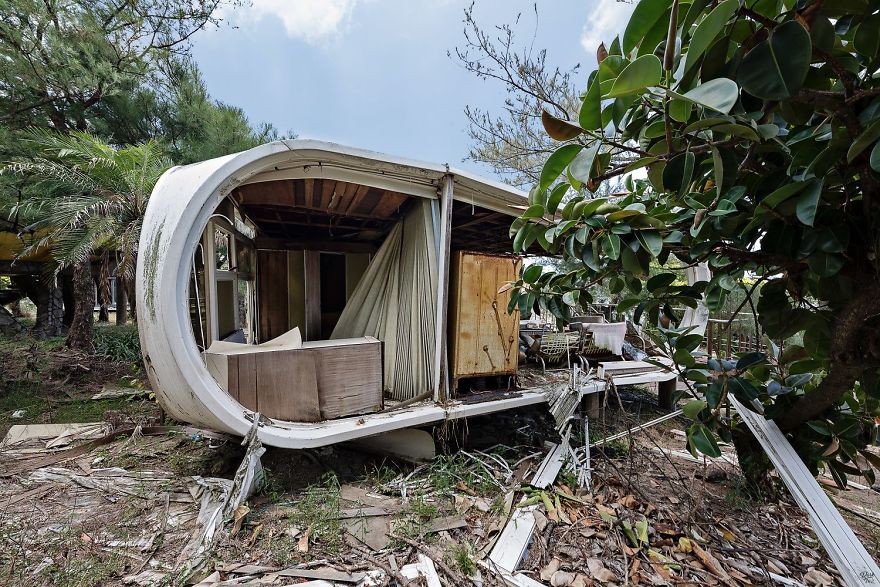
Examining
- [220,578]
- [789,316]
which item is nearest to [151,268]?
[220,578]

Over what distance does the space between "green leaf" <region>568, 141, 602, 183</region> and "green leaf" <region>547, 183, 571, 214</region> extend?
0.23 m

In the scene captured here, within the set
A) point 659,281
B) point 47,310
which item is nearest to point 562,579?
point 659,281

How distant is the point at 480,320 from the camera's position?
3.59 meters

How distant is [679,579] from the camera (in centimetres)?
184

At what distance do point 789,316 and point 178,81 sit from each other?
404 inches

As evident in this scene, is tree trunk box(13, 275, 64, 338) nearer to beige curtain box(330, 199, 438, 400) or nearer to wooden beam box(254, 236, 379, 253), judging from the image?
wooden beam box(254, 236, 379, 253)

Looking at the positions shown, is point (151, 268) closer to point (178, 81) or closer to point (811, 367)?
point (811, 367)

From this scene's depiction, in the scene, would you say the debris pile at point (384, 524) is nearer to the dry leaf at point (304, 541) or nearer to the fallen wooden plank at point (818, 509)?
the dry leaf at point (304, 541)

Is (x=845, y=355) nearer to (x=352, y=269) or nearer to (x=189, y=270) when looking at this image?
(x=189, y=270)

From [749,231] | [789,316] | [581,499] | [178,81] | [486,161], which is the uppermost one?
[178,81]

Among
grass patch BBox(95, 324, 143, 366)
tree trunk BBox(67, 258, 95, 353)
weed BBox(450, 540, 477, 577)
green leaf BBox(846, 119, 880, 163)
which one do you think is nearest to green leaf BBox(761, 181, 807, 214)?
green leaf BBox(846, 119, 880, 163)

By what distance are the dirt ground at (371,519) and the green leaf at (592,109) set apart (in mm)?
2073

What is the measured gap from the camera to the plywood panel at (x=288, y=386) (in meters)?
2.71

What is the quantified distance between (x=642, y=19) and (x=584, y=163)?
0.33m
